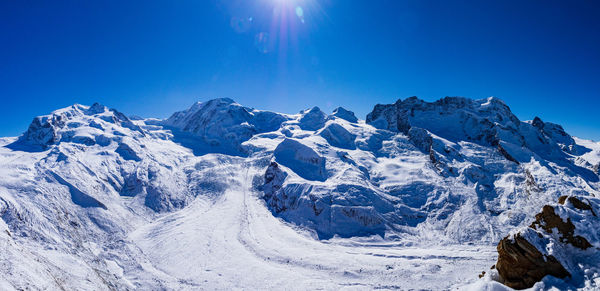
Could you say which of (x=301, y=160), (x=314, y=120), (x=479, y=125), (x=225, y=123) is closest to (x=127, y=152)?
(x=301, y=160)

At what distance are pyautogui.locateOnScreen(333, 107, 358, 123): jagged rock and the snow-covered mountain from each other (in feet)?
130

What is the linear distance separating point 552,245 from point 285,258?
41.2 meters

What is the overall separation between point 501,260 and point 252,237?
163 feet

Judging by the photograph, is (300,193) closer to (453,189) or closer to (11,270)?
(453,189)

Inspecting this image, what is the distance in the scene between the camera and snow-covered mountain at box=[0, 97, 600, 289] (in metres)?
45.8

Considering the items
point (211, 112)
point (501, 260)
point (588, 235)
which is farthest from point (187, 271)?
point (211, 112)

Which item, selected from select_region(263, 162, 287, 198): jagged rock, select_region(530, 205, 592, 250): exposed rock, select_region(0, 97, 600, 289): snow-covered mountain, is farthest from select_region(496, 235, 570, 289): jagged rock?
select_region(263, 162, 287, 198): jagged rock

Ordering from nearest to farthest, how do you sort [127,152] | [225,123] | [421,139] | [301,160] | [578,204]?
[578,204] → [301,160] → [127,152] → [421,139] → [225,123]

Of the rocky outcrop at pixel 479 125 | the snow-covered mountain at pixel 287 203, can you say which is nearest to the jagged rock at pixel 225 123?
the snow-covered mountain at pixel 287 203

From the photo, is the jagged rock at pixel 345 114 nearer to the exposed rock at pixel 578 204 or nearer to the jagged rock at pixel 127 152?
the jagged rock at pixel 127 152

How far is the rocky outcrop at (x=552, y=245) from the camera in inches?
719

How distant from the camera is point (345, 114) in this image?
17800cm

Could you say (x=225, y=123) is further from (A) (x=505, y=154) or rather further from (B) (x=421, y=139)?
(A) (x=505, y=154)

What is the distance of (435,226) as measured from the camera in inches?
2569
